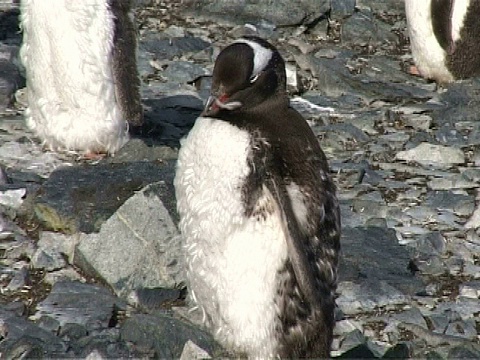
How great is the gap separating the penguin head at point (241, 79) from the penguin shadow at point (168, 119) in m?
2.23

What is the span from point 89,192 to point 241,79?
4.73 ft

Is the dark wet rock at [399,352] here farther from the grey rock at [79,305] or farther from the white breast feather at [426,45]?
the white breast feather at [426,45]

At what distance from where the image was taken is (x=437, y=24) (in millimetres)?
7852

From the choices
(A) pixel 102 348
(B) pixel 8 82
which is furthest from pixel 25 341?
(B) pixel 8 82

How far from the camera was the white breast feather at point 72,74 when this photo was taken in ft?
19.6

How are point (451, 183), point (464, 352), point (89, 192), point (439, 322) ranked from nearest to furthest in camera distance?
1. point (464, 352)
2. point (439, 322)
3. point (89, 192)
4. point (451, 183)

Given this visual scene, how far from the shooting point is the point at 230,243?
13.4 ft

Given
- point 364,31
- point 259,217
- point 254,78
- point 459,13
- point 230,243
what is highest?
point 254,78

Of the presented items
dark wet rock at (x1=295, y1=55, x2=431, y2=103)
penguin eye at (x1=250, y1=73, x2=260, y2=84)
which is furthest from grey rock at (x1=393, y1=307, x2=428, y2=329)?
dark wet rock at (x1=295, y1=55, x2=431, y2=103)

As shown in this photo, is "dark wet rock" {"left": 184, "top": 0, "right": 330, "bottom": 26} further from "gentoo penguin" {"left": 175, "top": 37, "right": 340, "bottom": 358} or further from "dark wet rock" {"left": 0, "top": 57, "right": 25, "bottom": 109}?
"gentoo penguin" {"left": 175, "top": 37, "right": 340, "bottom": 358}

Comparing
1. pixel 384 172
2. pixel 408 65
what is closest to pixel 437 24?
pixel 408 65

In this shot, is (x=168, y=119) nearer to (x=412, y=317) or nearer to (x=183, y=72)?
(x=183, y=72)

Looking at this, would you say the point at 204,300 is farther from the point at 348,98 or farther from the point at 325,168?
the point at 348,98

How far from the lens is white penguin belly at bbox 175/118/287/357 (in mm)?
4000
